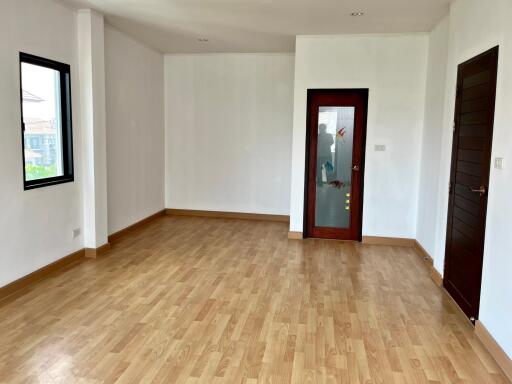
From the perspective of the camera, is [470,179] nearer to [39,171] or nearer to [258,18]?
[258,18]

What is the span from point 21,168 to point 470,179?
4.03 metres

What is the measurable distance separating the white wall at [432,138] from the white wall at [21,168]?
4.09m

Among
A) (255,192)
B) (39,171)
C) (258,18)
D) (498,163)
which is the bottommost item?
(255,192)

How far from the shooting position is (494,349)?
3.03m

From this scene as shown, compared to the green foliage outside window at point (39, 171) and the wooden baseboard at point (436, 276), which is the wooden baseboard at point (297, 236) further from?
the green foliage outside window at point (39, 171)

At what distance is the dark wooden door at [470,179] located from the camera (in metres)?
3.36

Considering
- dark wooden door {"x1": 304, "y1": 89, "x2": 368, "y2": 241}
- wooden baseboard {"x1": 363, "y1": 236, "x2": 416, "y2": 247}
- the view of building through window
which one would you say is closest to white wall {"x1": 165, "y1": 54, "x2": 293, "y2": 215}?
dark wooden door {"x1": 304, "y1": 89, "x2": 368, "y2": 241}

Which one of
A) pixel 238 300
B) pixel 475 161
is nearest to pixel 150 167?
pixel 238 300

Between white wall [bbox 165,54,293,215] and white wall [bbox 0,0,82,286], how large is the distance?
2.82 metres

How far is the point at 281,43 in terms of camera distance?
6.38 metres

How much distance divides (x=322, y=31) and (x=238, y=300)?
3.65 metres

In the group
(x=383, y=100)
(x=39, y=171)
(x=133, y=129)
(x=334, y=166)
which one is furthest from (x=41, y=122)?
(x=383, y=100)

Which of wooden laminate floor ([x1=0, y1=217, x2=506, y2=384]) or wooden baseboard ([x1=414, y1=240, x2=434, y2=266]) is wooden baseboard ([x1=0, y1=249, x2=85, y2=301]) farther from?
wooden baseboard ([x1=414, y1=240, x2=434, y2=266])

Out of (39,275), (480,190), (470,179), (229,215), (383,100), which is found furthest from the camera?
(229,215)
